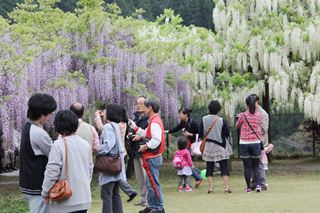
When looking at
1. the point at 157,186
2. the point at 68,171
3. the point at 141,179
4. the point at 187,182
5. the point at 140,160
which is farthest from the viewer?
the point at 187,182

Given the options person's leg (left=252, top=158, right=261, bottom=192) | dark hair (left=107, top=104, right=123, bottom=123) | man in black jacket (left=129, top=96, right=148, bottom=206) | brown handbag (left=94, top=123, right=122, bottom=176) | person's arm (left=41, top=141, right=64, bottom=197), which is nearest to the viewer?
person's arm (left=41, top=141, right=64, bottom=197)

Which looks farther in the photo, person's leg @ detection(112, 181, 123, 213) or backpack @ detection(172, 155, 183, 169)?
backpack @ detection(172, 155, 183, 169)

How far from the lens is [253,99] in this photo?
11.9 metres

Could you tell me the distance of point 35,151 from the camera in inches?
242

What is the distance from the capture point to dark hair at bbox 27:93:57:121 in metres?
6.18

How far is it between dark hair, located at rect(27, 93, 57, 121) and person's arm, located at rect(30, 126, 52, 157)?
0.55ft

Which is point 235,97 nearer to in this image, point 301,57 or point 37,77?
point 301,57

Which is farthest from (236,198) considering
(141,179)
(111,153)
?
(111,153)

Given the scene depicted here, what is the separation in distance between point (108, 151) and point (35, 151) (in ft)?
6.72

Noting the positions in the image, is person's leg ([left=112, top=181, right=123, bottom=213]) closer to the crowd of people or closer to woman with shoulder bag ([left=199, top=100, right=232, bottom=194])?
the crowd of people

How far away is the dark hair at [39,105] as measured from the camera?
6.18 metres

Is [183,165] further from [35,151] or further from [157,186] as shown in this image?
[35,151]

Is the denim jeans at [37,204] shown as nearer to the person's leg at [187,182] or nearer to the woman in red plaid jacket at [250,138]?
the woman in red plaid jacket at [250,138]

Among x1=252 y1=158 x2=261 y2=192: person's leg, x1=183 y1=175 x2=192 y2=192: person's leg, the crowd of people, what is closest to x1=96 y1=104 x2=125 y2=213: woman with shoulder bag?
the crowd of people
